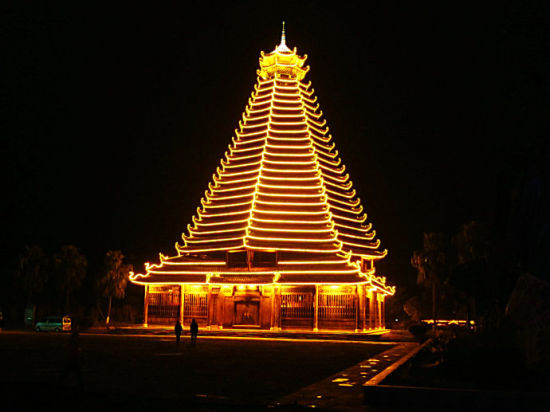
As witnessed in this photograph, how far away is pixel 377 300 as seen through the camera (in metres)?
48.9

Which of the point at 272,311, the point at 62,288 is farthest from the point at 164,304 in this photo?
the point at 62,288

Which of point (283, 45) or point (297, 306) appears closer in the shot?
point (297, 306)

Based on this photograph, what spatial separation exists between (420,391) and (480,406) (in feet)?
3.76

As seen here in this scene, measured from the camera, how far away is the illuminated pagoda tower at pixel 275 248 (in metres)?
42.8

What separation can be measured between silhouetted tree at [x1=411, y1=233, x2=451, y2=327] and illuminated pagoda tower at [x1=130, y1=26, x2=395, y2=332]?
355 centimetres

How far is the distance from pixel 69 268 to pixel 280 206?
21.1 meters

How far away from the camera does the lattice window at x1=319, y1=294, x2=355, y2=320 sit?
4209cm

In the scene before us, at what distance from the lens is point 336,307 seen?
4247 centimetres

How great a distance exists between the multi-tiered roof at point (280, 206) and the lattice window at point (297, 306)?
1.48 metres

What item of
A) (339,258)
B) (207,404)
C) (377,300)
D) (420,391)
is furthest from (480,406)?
(377,300)

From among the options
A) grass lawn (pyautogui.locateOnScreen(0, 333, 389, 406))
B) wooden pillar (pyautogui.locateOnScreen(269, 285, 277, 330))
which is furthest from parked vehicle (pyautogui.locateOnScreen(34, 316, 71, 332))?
grass lawn (pyautogui.locateOnScreen(0, 333, 389, 406))

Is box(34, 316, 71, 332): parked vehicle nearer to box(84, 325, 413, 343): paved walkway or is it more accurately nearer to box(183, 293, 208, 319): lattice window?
box(84, 325, 413, 343): paved walkway

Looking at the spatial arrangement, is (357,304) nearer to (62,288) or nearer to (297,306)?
(297,306)

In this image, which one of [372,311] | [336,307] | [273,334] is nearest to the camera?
[273,334]
